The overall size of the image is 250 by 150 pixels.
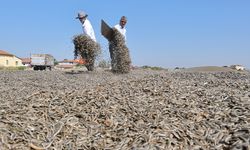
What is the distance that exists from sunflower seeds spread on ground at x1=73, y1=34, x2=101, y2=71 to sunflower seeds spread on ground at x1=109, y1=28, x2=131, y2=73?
0.54 m

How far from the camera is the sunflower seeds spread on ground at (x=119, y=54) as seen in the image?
521 inches

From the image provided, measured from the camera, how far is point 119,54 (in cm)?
1331

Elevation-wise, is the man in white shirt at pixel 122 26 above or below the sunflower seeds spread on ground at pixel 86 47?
above

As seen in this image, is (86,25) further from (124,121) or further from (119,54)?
(124,121)

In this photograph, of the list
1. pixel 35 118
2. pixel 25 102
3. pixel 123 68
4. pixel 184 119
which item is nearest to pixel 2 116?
pixel 35 118

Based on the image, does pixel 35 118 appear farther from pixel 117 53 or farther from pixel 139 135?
pixel 117 53

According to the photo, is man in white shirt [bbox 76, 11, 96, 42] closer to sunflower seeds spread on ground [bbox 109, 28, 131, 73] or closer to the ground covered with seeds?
sunflower seeds spread on ground [bbox 109, 28, 131, 73]

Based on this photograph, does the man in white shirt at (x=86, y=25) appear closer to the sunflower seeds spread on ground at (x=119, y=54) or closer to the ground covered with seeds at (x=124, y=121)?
the sunflower seeds spread on ground at (x=119, y=54)

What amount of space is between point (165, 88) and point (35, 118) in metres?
2.09

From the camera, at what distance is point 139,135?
137 inches

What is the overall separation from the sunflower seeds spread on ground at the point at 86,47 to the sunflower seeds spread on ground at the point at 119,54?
0.54 m

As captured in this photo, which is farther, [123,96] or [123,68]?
[123,68]

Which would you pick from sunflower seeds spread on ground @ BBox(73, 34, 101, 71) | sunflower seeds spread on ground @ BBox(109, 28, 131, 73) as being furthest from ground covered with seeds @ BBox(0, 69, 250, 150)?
sunflower seeds spread on ground @ BBox(73, 34, 101, 71)

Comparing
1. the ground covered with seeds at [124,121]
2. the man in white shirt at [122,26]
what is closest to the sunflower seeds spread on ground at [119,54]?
the man in white shirt at [122,26]
